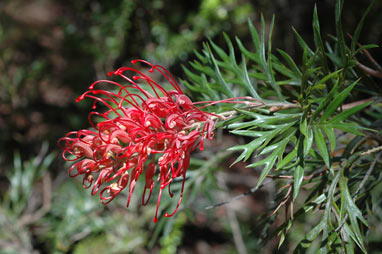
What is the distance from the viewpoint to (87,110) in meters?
2.50

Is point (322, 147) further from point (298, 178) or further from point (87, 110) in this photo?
point (87, 110)

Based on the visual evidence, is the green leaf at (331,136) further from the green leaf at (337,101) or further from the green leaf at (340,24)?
the green leaf at (340,24)

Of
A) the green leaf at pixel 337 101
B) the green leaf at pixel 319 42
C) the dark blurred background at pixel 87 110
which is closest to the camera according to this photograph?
the green leaf at pixel 337 101

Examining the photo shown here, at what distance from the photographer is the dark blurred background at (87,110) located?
1900 mm

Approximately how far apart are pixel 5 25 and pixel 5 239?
62.2 inches

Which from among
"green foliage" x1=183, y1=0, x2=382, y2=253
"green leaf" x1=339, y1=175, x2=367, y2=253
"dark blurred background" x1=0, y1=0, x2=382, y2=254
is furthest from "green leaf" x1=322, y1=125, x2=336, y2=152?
"dark blurred background" x1=0, y1=0, x2=382, y2=254

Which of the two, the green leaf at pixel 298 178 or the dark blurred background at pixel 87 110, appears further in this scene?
the dark blurred background at pixel 87 110

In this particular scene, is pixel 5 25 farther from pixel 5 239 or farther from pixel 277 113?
pixel 277 113

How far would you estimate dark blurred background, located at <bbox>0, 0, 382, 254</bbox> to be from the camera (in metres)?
1.90

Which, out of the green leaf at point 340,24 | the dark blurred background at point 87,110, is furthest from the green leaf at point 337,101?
the dark blurred background at point 87,110

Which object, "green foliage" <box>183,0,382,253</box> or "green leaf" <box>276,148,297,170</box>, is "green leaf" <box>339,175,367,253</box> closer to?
"green foliage" <box>183,0,382,253</box>

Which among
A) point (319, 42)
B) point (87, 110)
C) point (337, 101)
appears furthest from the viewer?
point (87, 110)

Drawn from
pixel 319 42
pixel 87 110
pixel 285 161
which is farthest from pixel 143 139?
pixel 87 110

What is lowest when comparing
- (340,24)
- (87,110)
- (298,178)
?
(87,110)
